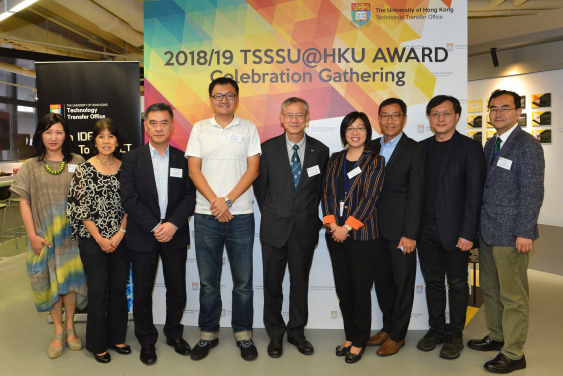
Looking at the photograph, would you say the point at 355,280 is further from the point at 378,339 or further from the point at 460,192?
the point at 460,192

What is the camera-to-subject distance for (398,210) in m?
2.78

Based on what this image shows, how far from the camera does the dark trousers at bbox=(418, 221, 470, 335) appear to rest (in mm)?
2877

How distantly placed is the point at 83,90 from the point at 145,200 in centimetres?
167

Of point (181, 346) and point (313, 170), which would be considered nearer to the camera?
point (313, 170)

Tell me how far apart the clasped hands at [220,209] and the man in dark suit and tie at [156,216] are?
22cm

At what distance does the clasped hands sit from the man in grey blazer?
1976 millimetres

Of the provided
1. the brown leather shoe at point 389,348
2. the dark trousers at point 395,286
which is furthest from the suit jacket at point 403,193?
the brown leather shoe at point 389,348

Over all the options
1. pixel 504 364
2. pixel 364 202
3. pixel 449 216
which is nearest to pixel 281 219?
pixel 364 202

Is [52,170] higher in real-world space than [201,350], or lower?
higher

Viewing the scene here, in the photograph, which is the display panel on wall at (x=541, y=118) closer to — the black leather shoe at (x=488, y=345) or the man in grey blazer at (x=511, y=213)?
the man in grey blazer at (x=511, y=213)

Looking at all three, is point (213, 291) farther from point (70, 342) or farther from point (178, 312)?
point (70, 342)

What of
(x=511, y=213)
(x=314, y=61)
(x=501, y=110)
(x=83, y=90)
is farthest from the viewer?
(x=83, y=90)

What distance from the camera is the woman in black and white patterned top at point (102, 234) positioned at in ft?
8.99

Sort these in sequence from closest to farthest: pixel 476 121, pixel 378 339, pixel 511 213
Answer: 1. pixel 511 213
2. pixel 378 339
3. pixel 476 121
